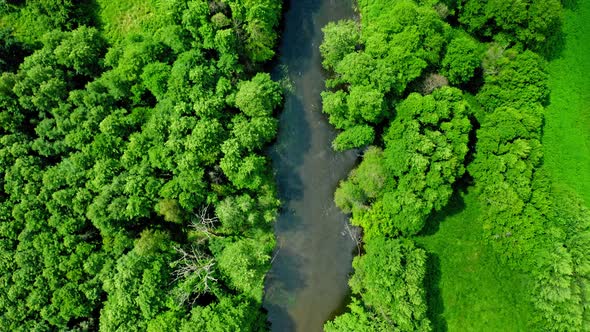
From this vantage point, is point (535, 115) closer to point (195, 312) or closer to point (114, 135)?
point (195, 312)

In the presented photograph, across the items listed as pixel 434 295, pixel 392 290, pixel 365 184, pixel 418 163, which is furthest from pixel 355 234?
pixel 418 163

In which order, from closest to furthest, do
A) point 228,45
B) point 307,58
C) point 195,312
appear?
point 195,312 → point 228,45 → point 307,58

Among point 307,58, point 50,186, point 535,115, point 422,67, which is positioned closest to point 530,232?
point 535,115

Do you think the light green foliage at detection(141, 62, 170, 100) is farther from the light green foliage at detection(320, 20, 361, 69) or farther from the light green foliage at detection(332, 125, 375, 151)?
the light green foliage at detection(332, 125, 375, 151)

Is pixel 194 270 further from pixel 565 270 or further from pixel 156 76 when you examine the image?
pixel 565 270

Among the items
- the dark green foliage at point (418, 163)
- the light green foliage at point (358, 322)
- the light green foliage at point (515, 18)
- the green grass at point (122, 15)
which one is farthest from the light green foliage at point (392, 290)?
the green grass at point (122, 15)

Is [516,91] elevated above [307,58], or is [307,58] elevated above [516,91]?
[307,58]
